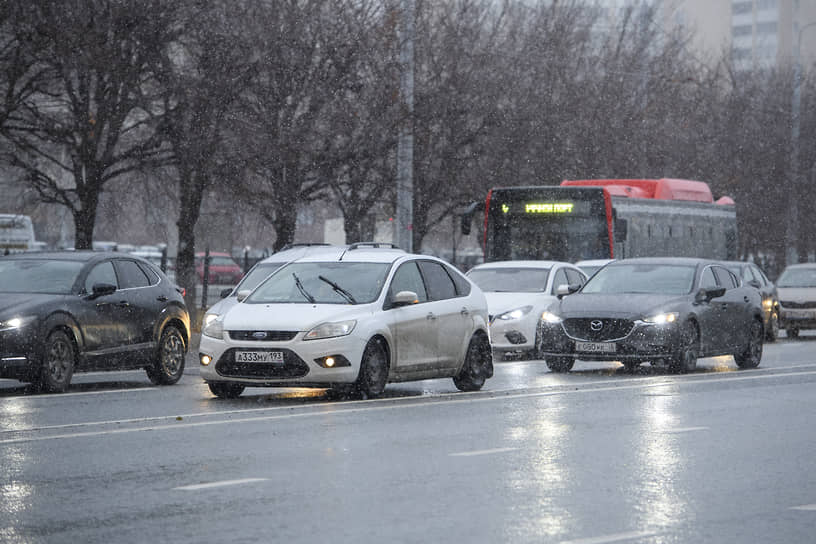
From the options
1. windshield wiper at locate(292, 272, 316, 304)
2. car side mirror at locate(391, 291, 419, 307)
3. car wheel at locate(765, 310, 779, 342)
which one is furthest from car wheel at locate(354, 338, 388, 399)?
car wheel at locate(765, 310, 779, 342)

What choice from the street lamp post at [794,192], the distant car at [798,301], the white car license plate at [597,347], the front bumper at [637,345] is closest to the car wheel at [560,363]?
the front bumper at [637,345]

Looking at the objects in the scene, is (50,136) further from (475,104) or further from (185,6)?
(475,104)

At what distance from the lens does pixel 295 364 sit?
1441 centimetres

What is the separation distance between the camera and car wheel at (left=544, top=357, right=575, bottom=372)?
20.2m

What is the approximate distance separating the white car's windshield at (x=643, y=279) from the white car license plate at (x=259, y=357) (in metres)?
7.43

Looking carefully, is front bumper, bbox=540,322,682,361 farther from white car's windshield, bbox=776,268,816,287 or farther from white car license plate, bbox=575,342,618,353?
white car's windshield, bbox=776,268,816,287

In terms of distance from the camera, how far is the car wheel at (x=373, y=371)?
1476cm

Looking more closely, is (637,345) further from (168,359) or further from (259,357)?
(259,357)

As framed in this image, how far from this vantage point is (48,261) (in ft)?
55.9

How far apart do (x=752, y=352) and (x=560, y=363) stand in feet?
11.0

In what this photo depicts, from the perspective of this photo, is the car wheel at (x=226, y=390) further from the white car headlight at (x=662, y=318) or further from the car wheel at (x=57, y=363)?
the white car headlight at (x=662, y=318)

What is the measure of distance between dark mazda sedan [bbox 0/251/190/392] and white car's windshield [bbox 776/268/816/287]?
19.4 metres

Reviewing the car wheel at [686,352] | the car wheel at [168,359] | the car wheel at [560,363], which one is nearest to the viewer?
the car wheel at [168,359]

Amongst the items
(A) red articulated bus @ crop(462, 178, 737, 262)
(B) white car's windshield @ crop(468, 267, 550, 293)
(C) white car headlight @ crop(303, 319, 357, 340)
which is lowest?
(C) white car headlight @ crop(303, 319, 357, 340)
